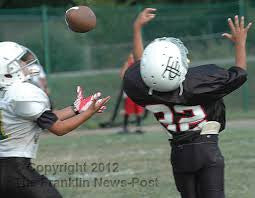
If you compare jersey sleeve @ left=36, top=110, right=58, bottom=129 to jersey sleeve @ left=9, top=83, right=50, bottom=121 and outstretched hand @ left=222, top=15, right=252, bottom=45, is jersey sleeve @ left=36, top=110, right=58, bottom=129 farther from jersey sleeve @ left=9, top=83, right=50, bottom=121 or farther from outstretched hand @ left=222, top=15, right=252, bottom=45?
outstretched hand @ left=222, top=15, right=252, bottom=45

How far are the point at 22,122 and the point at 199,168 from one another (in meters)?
1.23

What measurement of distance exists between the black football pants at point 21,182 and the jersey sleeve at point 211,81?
1127 millimetres

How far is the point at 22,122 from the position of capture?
4.51 m

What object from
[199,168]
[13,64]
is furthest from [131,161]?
[13,64]

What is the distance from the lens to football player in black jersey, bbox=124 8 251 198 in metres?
4.45

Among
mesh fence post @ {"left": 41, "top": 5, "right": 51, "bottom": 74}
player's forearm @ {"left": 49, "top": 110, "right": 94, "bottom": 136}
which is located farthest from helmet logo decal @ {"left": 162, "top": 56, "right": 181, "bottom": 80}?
mesh fence post @ {"left": 41, "top": 5, "right": 51, "bottom": 74}

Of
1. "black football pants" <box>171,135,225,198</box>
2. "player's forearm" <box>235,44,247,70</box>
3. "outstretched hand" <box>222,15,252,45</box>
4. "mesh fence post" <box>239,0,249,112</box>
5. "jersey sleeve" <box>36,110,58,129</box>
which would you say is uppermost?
"outstretched hand" <box>222,15,252,45</box>

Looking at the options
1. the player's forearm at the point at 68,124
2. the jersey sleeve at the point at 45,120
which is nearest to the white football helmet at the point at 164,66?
the player's forearm at the point at 68,124

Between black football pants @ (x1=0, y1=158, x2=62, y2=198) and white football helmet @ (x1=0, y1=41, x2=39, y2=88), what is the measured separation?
0.54 m

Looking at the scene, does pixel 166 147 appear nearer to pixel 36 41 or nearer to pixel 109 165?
pixel 109 165

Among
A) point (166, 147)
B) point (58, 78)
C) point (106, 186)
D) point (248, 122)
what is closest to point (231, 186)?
point (106, 186)

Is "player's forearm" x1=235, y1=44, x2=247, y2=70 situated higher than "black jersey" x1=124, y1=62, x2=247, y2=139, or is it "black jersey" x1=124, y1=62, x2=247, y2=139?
"player's forearm" x1=235, y1=44, x2=247, y2=70

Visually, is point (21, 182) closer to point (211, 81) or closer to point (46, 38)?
point (211, 81)

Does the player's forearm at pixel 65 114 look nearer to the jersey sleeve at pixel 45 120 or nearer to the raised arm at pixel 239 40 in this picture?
the jersey sleeve at pixel 45 120
